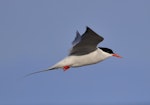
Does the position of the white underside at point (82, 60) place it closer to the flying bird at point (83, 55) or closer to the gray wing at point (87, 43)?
the flying bird at point (83, 55)

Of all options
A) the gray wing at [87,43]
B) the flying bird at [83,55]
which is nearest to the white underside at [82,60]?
the flying bird at [83,55]

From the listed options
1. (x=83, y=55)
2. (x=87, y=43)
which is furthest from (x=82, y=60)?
(x=87, y=43)

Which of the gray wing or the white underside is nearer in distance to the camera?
the gray wing

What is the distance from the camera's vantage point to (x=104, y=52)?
61.1 ft

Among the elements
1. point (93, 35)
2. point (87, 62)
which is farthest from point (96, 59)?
point (93, 35)

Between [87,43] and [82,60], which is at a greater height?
[87,43]

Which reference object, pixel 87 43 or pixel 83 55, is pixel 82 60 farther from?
pixel 87 43

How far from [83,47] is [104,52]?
998mm

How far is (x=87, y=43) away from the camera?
1762 centimetres

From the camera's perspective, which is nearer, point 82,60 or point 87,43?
point 87,43

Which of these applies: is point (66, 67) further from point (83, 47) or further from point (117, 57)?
point (117, 57)

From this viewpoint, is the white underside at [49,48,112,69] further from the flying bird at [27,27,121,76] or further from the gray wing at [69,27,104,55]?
the gray wing at [69,27,104,55]

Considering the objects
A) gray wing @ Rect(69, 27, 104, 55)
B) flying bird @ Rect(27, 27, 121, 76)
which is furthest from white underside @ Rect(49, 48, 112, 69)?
gray wing @ Rect(69, 27, 104, 55)

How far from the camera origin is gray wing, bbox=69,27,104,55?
16.7 m
